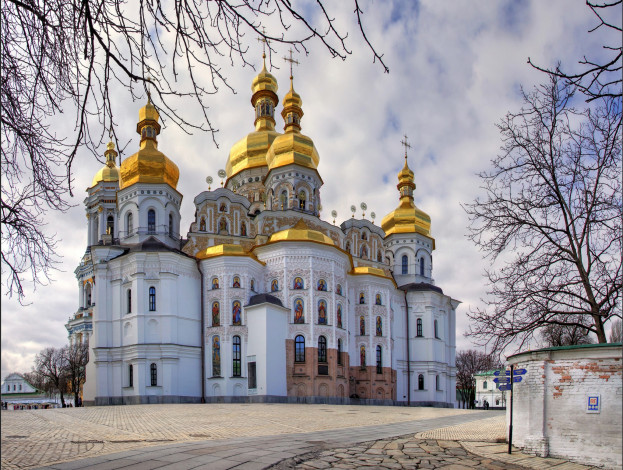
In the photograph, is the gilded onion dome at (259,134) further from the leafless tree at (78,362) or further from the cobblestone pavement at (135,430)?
the cobblestone pavement at (135,430)

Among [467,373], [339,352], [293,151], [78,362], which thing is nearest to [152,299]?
[339,352]

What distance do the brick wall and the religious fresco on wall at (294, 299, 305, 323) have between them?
23.7 m

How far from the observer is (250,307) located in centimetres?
3600

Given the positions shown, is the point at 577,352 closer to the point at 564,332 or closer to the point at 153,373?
the point at 564,332

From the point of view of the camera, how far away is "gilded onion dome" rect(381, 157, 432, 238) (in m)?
53.3

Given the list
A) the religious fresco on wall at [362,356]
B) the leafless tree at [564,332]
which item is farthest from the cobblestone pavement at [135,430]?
the religious fresco on wall at [362,356]

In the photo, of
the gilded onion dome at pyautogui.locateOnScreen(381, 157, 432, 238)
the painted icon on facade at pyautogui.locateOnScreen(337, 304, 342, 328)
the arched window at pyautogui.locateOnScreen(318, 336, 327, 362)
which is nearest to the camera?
the arched window at pyautogui.locateOnScreen(318, 336, 327, 362)

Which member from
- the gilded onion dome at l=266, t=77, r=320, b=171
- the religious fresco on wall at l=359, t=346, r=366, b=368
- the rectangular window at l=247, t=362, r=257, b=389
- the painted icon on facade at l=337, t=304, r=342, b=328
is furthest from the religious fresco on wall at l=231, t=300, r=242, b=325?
the gilded onion dome at l=266, t=77, r=320, b=171

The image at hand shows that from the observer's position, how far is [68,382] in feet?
202

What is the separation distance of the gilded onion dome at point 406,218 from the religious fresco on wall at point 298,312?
60.9 feet

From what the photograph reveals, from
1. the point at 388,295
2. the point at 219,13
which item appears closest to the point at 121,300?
the point at 388,295

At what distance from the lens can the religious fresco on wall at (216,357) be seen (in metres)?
36.2

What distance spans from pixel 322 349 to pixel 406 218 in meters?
20.1

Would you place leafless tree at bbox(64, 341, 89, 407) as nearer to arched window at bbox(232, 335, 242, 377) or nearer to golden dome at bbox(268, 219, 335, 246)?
arched window at bbox(232, 335, 242, 377)
